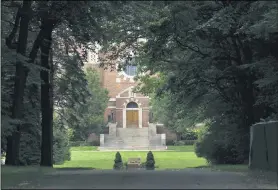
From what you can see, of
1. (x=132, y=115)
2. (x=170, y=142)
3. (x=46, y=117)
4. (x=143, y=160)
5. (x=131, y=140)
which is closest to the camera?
(x=46, y=117)

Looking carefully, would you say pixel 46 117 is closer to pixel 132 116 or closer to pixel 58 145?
pixel 58 145

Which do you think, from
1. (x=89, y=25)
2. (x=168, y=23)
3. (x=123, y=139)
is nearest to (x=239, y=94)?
(x=168, y=23)

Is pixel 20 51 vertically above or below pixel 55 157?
above

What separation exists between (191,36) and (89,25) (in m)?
4.94

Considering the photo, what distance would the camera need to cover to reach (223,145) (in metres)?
26.7

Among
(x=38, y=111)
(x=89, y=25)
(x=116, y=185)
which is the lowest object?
(x=116, y=185)

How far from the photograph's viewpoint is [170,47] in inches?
958

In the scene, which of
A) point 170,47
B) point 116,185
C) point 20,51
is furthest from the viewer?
point 170,47

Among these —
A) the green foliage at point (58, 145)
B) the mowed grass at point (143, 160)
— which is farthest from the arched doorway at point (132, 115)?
the green foliage at point (58, 145)

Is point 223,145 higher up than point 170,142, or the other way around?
point 170,142

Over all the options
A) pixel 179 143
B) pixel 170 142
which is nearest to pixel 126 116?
pixel 170 142

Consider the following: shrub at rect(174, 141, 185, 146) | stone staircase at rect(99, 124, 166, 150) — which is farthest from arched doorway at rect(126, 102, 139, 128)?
shrub at rect(174, 141, 185, 146)

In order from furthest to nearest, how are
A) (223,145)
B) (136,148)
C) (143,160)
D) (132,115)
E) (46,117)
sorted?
(132,115)
(136,148)
(143,160)
(223,145)
(46,117)

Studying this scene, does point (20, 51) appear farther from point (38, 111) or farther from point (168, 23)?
point (38, 111)
